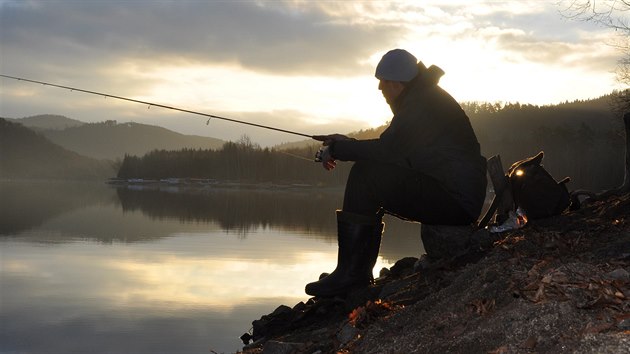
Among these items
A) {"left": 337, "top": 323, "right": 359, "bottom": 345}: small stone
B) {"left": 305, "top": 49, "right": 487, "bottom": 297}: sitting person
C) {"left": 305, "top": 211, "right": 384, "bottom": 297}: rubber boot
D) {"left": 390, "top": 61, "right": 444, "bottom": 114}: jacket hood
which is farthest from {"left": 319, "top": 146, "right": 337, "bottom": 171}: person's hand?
{"left": 337, "top": 323, "right": 359, "bottom": 345}: small stone

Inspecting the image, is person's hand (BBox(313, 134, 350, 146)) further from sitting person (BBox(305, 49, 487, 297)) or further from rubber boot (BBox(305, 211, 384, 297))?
rubber boot (BBox(305, 211, 384, 297))

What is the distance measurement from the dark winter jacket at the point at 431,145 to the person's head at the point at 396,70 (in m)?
0.09

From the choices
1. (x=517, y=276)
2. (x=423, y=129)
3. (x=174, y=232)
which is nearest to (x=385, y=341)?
(x=517, y=276)

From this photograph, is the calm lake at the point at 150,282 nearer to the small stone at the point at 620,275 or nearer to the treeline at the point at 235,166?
the small stone at the point at 620,275

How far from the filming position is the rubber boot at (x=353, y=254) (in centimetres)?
587

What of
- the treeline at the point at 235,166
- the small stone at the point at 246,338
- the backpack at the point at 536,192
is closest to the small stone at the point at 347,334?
the backpack at the point at 536,192

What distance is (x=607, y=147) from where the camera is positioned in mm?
111625

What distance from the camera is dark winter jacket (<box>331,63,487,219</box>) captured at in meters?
5.64

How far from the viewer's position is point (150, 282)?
1230 centimetres

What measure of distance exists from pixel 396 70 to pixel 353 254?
1745 millimetres

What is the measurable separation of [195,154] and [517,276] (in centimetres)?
12993

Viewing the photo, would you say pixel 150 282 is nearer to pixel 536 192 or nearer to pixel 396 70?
pixel 536 192

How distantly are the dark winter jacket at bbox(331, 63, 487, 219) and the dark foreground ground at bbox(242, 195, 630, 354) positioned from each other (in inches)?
26.7

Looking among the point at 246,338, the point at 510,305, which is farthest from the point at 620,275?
the point at 246,338
